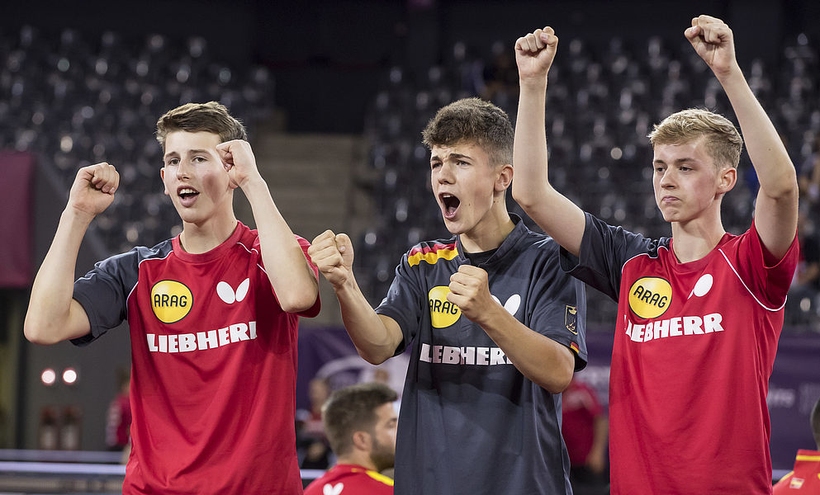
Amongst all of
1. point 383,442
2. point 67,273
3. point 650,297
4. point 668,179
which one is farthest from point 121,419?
point 668,179

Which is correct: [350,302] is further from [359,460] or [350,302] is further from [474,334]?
[359,460]

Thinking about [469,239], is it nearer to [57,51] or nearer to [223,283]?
[223,283]

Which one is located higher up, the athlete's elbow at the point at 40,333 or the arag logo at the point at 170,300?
the arag logo at the point at 170,300

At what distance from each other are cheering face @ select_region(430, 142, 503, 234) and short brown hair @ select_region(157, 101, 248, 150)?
675 mm

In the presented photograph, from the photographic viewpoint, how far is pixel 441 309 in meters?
3.07

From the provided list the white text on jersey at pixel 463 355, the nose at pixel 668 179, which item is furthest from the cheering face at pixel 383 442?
the nose at pixel 668 179

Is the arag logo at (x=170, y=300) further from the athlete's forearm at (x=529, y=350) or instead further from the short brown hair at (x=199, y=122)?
the athlete's forearm at (x=529, y=350)

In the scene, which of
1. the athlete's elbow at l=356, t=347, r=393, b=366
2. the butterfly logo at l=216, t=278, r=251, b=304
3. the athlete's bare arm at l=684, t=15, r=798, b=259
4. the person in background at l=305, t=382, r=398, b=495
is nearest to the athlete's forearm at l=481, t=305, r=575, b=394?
the athlete's elbow at l=356, t=347, r=393, b=366

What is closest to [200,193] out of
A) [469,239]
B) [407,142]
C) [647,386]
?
[469,239]

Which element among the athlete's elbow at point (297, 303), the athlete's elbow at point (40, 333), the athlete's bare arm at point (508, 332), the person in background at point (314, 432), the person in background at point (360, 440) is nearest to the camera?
the athlete's bare arm at point (508, 332)

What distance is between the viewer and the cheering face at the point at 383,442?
4.36m

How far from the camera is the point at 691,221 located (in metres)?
2.98

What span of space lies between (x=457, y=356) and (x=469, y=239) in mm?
A: 382

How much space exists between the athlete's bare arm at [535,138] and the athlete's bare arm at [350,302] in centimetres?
54
